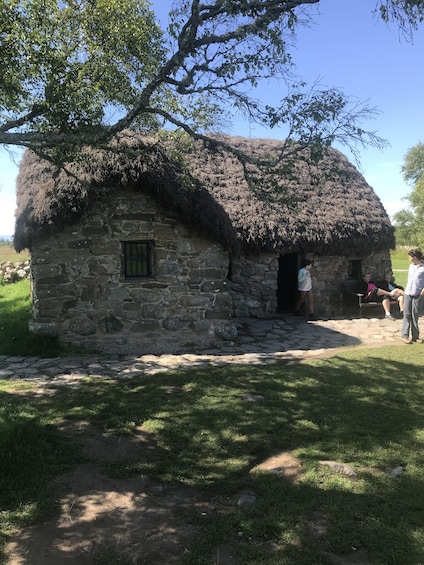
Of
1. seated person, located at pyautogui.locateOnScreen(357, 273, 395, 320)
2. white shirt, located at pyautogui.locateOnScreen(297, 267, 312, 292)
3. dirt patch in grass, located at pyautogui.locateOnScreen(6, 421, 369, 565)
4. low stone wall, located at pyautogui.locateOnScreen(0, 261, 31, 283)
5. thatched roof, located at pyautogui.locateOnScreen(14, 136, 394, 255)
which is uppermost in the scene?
thatched roof, located at pyautogui.locateOnScreen(14, 136, 394, 255)

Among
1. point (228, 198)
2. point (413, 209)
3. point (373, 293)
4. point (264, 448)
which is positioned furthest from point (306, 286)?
point (413, 209)

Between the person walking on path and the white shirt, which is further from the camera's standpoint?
the white shirt

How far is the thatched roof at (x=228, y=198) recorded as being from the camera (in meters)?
7.83

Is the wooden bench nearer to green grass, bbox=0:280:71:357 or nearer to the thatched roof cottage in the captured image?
the thatched roof cottage

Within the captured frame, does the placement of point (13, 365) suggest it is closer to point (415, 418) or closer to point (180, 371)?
point (180, 371)

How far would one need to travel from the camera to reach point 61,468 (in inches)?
161

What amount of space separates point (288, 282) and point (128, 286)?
24.1 ft

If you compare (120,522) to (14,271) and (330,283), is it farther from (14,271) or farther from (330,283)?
(14,271)

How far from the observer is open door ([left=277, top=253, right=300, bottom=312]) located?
14086 millimetres

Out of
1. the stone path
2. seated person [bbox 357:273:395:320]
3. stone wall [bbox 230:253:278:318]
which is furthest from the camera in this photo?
seated person [bbox 357:273:395:320]

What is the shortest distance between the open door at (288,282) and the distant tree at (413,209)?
15810mm

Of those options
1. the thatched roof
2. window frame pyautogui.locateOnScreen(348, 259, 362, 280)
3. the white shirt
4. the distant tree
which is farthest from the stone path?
the distant tree

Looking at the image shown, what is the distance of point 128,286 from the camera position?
337 inches

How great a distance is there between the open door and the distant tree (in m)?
15.8
